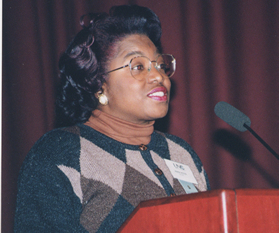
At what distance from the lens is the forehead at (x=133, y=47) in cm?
128

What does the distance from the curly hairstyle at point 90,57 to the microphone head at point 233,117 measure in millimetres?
458

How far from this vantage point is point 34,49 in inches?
73.8

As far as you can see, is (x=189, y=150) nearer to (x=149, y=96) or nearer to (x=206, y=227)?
(x=149, y=96)

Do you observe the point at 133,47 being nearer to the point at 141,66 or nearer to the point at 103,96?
the point at 141,66

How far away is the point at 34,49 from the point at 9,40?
0.13m

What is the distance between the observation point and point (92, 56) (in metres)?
1.33

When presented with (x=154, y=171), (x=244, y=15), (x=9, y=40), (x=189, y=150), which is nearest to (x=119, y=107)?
(x=154, y=171)

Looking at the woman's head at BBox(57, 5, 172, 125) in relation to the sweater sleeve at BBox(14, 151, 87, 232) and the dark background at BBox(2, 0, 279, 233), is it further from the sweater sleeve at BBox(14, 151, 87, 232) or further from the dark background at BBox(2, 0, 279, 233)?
the dark background at BBox(2, 0, 279, 233)

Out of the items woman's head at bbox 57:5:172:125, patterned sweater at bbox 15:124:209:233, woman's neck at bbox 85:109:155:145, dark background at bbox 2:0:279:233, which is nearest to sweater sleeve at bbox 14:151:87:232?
patterned sweater at bbox 15:124:209:233

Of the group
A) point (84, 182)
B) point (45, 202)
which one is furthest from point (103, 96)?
point (45, 202)

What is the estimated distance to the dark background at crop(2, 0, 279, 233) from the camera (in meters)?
1.92

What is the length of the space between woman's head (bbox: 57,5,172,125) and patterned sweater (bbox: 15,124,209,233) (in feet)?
0.54

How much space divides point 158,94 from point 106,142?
0.84ft

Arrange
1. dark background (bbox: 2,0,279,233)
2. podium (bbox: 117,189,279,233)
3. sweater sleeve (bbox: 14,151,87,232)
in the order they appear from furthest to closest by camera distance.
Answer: dark background (bbox: 2,0,279,233) < sweater sleeve (bbox: 14,151,87,232) < podium (bbox: 117,189,279,233)
